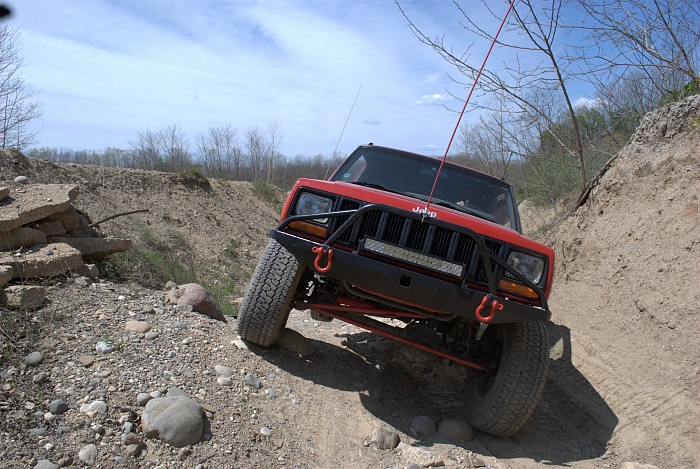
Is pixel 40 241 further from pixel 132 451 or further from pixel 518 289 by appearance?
pixel 518 289

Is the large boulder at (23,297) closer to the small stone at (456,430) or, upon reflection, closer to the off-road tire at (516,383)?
the small stone at (456,430)

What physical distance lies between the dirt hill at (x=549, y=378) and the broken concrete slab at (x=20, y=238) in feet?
2.31

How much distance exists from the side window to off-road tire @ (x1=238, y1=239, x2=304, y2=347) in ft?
3.48

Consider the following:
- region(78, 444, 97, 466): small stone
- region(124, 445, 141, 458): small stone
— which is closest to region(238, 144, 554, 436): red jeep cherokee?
region(124, 445, 141, 458): small stone

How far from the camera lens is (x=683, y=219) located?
198 inches

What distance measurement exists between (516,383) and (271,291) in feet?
6.30

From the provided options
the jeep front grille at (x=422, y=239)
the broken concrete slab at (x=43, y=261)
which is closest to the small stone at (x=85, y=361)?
the broken concrete slab at (x=43, y=261)

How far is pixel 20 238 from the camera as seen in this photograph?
460 centimetres

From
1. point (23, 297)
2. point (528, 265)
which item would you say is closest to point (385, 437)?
point (528, 265)

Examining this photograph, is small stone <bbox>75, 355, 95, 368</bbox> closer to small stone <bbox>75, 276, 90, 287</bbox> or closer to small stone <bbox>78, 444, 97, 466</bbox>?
small stone <bbox>78, 444, 97, 466</bbox>

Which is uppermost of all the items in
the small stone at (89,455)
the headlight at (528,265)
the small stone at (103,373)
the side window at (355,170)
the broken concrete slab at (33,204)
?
the side window at (355,170)

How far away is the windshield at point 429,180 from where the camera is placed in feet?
15.0

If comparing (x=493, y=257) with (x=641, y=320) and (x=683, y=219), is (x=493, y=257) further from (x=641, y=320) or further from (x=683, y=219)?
(x=683, y=219)

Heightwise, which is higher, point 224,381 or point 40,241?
point 40,241
